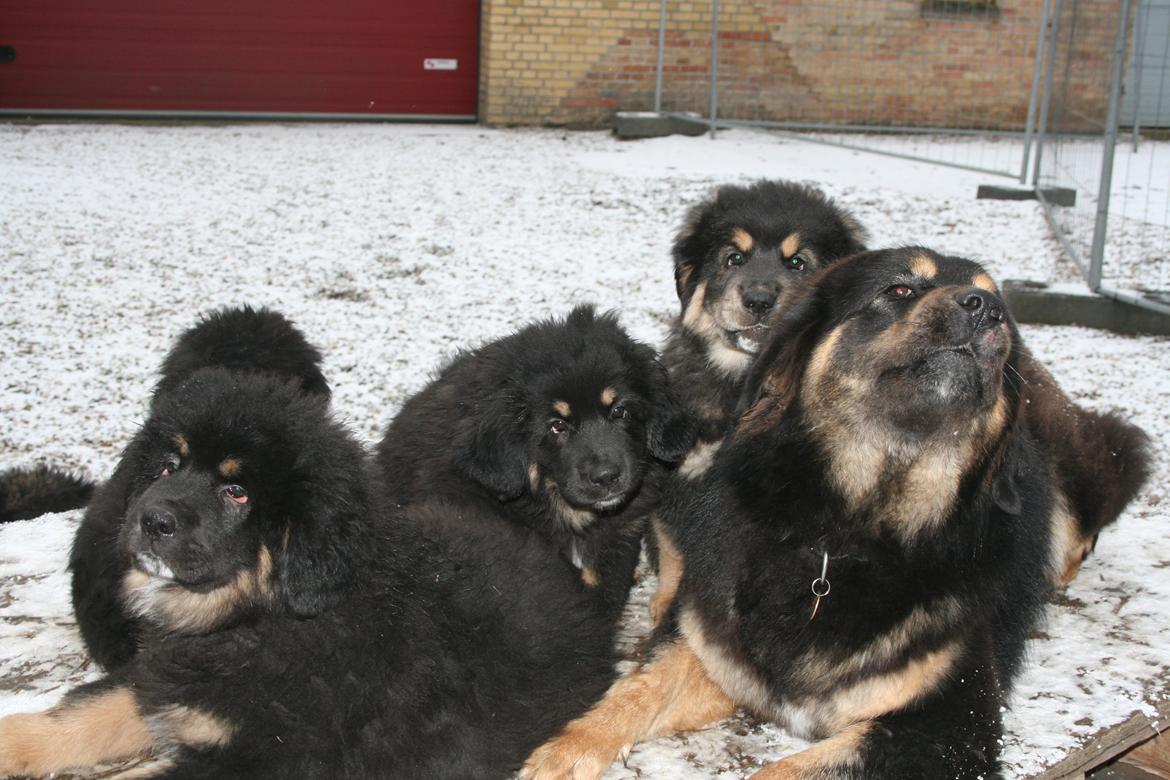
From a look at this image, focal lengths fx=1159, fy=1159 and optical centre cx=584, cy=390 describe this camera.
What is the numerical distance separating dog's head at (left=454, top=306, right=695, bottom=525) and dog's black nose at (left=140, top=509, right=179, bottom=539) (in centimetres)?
123

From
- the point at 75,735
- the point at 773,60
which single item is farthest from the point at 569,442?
the point at 773,60

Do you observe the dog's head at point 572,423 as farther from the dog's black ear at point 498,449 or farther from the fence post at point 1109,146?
the fence post at point 1109,146

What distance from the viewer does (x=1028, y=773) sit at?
10.4 feet

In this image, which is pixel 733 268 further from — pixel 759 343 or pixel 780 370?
pixel 780 370

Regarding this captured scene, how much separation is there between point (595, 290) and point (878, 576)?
15.5 feet

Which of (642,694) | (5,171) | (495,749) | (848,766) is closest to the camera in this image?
(848,766)

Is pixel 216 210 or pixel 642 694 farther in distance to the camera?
pixel 216 210

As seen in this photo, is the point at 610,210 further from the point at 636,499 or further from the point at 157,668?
the point at 157,668

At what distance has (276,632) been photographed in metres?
2.95

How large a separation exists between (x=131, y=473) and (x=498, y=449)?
118 centimetres

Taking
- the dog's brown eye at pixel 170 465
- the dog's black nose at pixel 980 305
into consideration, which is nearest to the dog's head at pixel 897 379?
the dog's black nose at pixel 980 305

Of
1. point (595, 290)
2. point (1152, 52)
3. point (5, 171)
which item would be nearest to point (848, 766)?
point (595, 290)

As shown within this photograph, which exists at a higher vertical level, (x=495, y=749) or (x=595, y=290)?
(x=595, y=290)

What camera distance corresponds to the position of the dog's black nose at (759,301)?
4.19 metres
